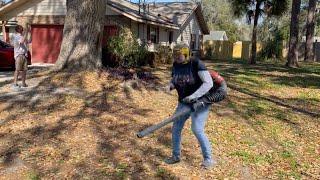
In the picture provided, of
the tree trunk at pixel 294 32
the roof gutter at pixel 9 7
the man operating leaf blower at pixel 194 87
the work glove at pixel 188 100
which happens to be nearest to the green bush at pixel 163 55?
the tree trunk at pixel 294 32

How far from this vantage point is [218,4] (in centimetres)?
7900

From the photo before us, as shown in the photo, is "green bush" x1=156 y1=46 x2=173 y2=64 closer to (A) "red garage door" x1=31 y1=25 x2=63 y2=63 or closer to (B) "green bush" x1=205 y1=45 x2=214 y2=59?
A: (A) "red garage door" x1=31 y1=25 x2=63 y2=63

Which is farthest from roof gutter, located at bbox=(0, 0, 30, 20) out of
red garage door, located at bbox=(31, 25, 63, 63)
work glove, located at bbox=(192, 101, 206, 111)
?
work glove, located at bbox=(192, 101, 206, 111)

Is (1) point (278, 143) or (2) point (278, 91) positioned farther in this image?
(2) point (278, 91)

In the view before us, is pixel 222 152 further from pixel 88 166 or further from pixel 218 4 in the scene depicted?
pixel 218 4

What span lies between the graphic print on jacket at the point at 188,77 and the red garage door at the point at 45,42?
18.3 m

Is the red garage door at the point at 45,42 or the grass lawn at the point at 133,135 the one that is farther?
the red garage door at the point at 45,42

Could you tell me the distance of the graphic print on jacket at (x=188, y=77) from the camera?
5347 mm

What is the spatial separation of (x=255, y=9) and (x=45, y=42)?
12.7 m

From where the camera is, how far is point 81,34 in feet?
44.3

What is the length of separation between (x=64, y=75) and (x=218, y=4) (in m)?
68.9

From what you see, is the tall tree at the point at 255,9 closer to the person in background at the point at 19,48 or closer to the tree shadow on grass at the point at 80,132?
the tree shadow on grass at the point at 80,132

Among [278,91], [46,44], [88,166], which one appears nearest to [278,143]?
[88,166]

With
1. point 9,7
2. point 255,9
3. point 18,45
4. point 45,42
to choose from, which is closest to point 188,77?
point 18,45
